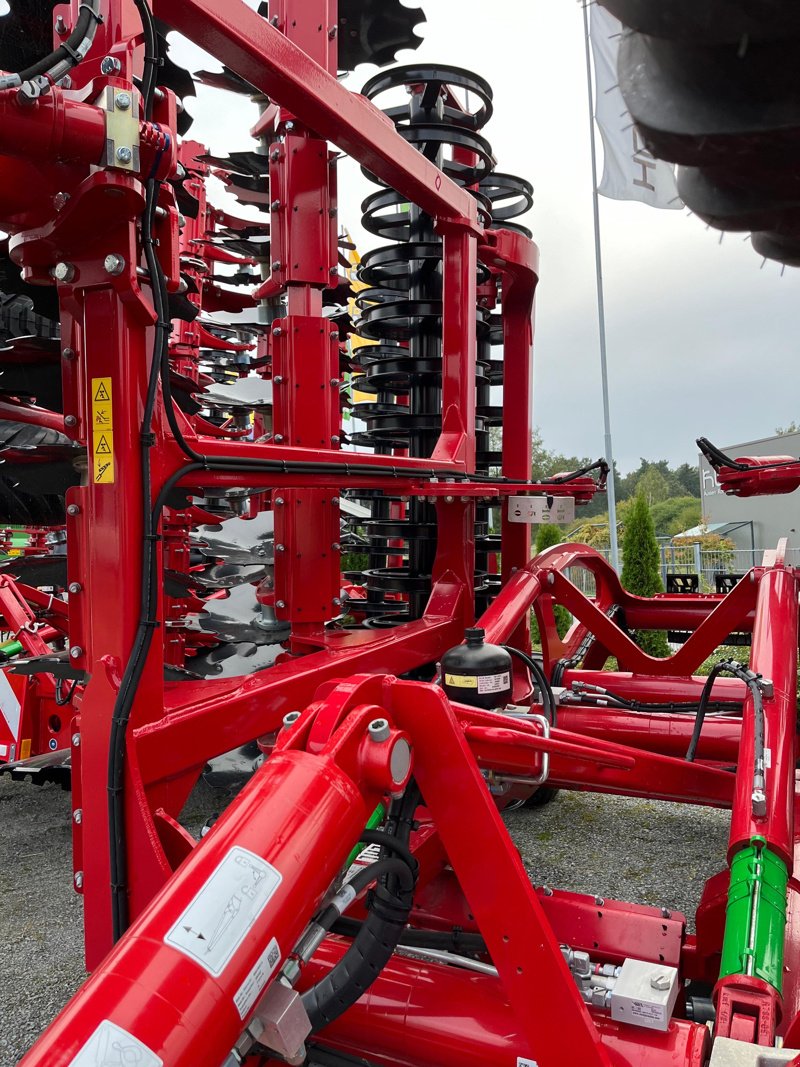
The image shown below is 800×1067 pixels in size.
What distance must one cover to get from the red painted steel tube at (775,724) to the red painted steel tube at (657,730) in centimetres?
54

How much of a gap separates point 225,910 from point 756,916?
1.21 m

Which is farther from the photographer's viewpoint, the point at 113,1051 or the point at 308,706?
the point at 308,706

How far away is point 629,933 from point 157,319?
201 cm

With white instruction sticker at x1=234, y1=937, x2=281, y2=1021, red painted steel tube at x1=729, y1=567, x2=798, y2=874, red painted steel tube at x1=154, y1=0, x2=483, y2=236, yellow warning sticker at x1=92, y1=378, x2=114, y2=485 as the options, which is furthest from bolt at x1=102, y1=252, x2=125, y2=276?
red painted steel tube at x1=729, y1=567, x2=798, y2=874

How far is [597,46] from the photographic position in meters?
0.66

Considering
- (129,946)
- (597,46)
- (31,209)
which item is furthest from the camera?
(31,209)

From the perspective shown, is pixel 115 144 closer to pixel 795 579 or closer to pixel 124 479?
pixel 124 479

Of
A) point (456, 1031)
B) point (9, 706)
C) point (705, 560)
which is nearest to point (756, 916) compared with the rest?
point (456, 1031)

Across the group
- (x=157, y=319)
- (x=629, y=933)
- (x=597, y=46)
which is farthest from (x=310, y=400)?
(x=597, y=46)

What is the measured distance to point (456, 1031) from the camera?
178 centimetres

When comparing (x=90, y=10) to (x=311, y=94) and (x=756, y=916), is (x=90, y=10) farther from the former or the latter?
(x=756, y=916)

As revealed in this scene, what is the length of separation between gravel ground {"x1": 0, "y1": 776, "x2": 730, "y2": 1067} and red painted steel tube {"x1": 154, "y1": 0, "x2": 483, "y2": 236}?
3135mm

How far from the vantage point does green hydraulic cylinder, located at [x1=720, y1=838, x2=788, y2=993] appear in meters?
1.70

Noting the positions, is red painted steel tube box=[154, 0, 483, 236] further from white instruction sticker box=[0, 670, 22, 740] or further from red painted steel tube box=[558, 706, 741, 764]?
white instruction sticker box=[0, 670, 22, 740]
